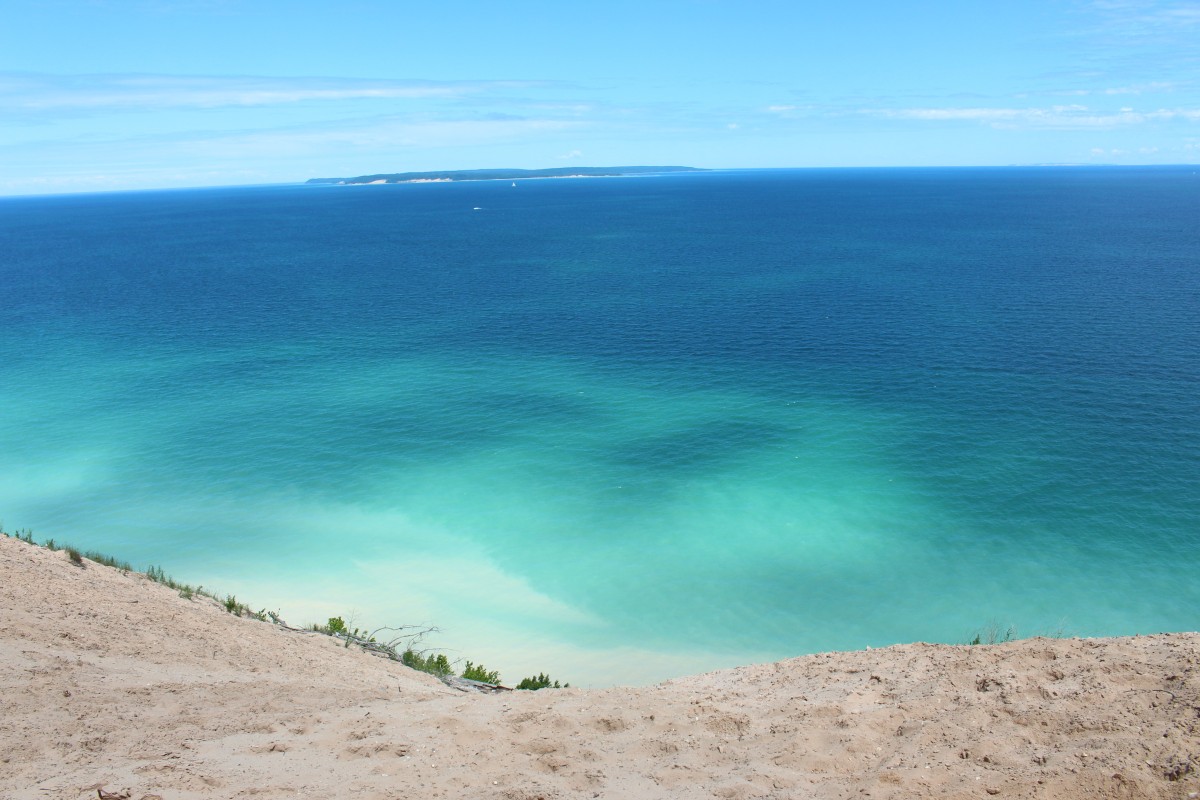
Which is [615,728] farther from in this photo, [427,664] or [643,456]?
[643,456]

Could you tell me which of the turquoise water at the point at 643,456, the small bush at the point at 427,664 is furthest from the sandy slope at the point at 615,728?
the turquoise water at the point at 643,456

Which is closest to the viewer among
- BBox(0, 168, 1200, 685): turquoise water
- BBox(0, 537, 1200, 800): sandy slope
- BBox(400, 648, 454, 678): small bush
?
BBox(0, 537, 1200, 800): sandy slope

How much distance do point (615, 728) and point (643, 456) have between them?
101 ft


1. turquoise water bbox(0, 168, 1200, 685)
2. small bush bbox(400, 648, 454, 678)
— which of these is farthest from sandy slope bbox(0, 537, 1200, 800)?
turquoise water bbox(0, 168, 1200, 685)

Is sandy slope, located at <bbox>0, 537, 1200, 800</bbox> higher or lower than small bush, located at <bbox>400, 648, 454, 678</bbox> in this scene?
higher

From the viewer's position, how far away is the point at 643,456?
44.9 meters

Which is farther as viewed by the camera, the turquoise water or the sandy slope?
the turquoise water

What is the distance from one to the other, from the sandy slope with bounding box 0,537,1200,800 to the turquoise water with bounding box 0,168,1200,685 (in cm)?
1247

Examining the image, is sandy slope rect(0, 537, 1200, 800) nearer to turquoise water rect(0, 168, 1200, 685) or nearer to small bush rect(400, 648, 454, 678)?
small bush rect(400, 648, 454, 678)

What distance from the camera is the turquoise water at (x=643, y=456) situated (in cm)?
3144

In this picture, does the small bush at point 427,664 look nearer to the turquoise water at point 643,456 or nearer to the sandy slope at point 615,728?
the sandy slope at point 615,728

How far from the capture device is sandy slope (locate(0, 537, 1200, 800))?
38.2ft

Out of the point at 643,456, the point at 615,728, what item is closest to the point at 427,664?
the point at 615,728

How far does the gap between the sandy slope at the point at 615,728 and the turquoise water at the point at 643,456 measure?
40.9 feet
